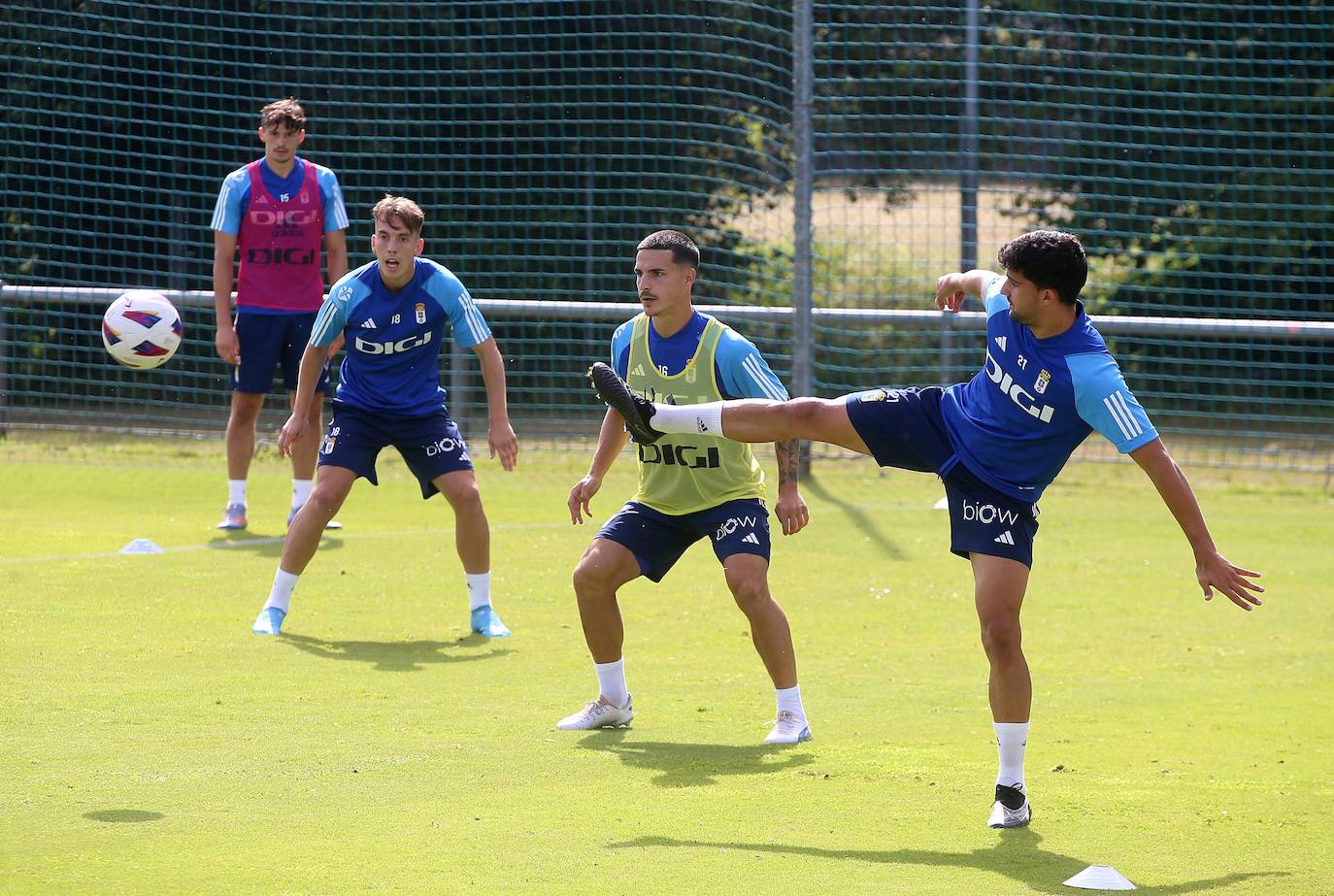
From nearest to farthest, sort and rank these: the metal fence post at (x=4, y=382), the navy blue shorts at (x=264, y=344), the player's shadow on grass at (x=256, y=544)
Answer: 1. the player's shadow on grass at (x=256, y=544)
2. the navy blue shorts at (x=264, y=344)
3. the metal fence post at (x=4, y=382)

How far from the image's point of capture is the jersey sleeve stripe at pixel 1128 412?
16.2 ft

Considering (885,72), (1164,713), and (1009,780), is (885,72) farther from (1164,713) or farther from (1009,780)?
(1009,780)

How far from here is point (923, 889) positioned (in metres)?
4.45

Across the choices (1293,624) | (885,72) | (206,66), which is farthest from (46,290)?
(1293,624)

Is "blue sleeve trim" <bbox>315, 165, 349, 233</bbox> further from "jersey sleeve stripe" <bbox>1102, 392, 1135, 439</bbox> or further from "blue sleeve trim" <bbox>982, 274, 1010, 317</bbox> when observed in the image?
"jersey sleeve stripe" <bbox>1102, 392, 1135, 439</bbox>

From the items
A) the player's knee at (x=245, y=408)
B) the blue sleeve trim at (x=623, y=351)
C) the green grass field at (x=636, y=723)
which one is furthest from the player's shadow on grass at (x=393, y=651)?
the player's knee at (x=245, y=408)

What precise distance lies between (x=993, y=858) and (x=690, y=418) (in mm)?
1834

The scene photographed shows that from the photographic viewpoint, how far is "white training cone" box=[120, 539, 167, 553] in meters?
9.51

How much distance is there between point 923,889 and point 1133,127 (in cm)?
1210

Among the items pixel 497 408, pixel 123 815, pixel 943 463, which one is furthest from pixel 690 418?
pixel 123 815

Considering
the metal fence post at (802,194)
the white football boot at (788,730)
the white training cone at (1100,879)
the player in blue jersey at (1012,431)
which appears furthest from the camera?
the metal fence post at (802,194)

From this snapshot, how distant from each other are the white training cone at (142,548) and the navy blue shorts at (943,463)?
5.22 metres

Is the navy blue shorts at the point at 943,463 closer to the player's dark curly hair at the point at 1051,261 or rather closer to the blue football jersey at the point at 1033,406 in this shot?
the blue football jersey at the point at 1033,406

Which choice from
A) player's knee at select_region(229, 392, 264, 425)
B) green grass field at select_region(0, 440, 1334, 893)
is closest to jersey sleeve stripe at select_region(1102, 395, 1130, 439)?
green grass field at select_region(0, 440, 1334, 893)
